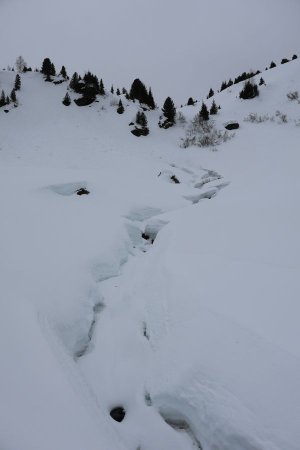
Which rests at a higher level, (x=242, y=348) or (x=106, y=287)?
(x=242, y=348)

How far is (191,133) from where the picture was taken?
2686 centimetres

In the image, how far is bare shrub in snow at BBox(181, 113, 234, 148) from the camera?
78.4 feet

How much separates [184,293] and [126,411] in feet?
6.05

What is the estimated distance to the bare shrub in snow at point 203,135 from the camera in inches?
941

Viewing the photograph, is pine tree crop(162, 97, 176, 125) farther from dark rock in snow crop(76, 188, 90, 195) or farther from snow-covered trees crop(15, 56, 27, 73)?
snow-covered trees crop(15, 56, 27, 73)

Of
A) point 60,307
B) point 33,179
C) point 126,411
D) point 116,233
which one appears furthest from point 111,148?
point 126,411

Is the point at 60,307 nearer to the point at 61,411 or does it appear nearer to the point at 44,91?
the point at 61,411

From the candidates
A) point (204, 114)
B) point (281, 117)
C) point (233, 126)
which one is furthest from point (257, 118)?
point (204, 114)

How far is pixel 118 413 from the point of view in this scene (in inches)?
159

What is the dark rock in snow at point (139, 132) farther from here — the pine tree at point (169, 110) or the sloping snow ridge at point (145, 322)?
the sloping snow ridge at point (145, 322)

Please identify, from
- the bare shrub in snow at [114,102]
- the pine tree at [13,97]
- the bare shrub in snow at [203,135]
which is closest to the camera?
the bare shrub in snow at [203,135]

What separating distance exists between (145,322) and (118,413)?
5.02ft

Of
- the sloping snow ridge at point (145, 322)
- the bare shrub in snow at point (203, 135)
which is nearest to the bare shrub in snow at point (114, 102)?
the bare shrub in snow at point (203, 135)

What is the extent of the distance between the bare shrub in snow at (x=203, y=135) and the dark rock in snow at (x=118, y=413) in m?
21.9
